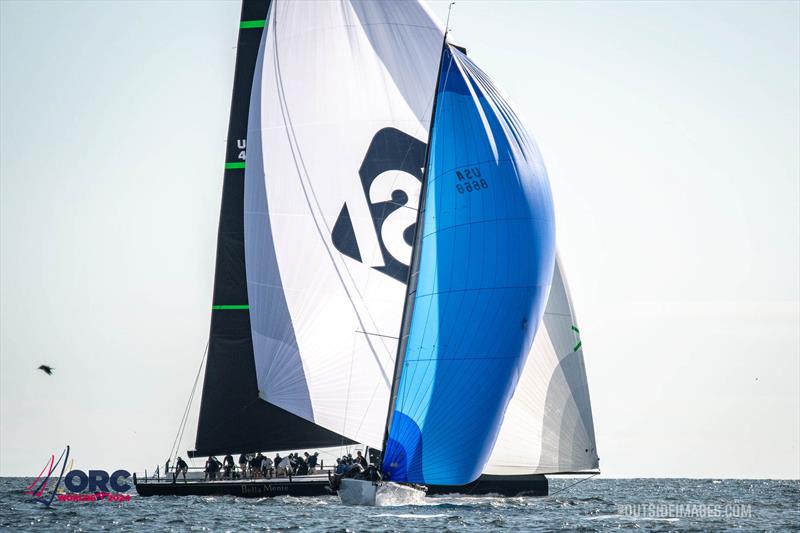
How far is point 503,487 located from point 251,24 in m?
18.5

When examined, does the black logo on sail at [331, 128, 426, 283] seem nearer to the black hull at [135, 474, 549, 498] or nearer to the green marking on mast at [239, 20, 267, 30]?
the green marking on mast at [239, 20, 267, 30]

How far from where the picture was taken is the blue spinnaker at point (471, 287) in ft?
99.1

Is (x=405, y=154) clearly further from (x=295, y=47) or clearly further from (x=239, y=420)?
(x=239, y=420)

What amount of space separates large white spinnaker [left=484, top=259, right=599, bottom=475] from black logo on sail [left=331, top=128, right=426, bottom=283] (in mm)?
7928

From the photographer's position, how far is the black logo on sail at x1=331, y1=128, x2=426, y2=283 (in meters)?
40.3

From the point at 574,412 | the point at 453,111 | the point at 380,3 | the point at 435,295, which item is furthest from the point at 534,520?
the point at 380,3

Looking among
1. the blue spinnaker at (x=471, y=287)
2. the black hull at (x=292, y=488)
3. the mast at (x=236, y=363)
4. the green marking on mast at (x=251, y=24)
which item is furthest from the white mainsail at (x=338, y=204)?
the blue spinnaker at (x=471, y=287)

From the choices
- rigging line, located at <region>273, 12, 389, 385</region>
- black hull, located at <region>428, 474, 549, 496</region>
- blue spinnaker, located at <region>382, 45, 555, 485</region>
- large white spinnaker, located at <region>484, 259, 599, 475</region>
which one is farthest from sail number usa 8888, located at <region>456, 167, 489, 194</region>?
black hull, located at <region>428, 474, 549, 496</region>

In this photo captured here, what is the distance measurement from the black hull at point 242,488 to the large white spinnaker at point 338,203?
2012mm

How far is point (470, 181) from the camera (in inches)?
1215

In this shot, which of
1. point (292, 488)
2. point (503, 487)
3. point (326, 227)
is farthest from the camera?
point (503, 487)

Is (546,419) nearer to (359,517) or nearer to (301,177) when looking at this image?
(359,517)

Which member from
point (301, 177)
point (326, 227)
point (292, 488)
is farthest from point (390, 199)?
point (292, 488)

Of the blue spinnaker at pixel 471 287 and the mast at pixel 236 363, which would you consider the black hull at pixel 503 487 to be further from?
the blue spinnaker at pixel 471 287
